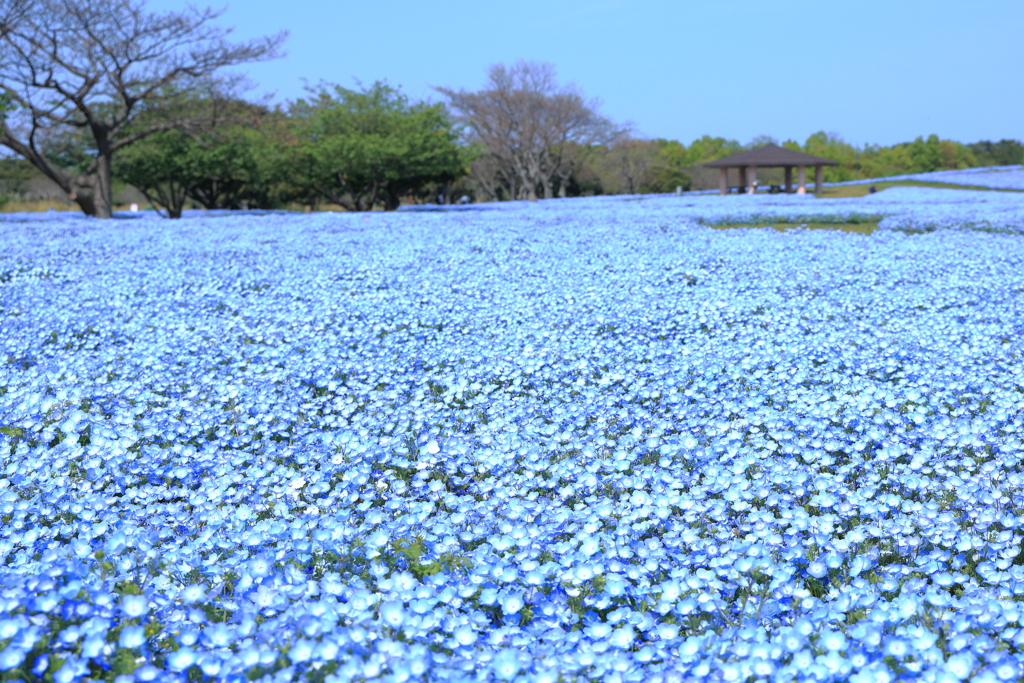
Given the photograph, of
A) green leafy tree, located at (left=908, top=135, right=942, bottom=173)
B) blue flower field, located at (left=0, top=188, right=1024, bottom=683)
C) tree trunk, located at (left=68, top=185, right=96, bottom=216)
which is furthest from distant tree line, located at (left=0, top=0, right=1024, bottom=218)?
green leafy tree, located at (left=908, top=135, right=942, bottom=173)

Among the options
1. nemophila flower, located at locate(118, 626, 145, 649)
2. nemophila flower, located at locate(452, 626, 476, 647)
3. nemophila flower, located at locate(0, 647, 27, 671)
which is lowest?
nemophila flower, located at locate(452, 626, 476, 647)

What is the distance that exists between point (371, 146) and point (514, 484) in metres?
32.5

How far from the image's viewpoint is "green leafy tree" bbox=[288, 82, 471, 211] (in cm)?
3603

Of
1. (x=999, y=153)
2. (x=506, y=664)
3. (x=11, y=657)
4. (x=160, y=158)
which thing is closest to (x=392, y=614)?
(x=506, y=664)

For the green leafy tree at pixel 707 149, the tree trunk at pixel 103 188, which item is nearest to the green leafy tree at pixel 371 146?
the tree trunk at pixel 103 188

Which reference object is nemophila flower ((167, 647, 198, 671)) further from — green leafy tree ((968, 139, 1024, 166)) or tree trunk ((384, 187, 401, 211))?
green leafy tree ((968, 139, 1024, 166))

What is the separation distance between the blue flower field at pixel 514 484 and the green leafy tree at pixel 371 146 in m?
26.9

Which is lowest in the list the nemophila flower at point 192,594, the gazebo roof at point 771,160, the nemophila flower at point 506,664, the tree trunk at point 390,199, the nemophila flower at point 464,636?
the nemophila flower at point 464,636

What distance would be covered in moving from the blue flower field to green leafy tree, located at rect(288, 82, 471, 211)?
26906 mm

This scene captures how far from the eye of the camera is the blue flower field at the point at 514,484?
2.96 m

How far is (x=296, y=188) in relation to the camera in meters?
47.9

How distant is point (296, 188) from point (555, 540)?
47140 millimetres

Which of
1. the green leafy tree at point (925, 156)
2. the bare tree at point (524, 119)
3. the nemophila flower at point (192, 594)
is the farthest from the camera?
the green leafy tree at point (925, 156)

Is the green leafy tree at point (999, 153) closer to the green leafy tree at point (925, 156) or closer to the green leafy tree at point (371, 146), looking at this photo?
the green leafy tree at point (925, 156)
